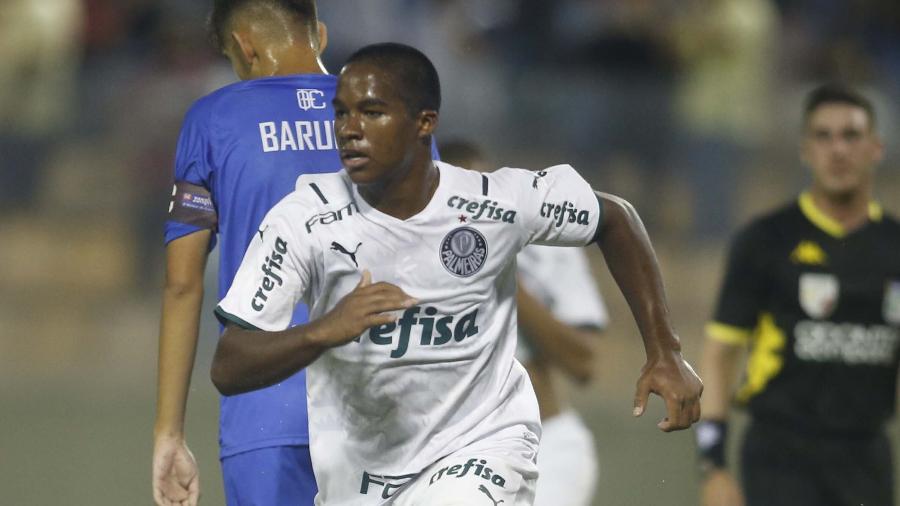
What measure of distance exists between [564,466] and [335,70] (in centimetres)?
624

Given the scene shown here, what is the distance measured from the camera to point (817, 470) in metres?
6.57

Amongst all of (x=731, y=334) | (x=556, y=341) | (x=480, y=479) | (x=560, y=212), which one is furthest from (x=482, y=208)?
(x=731, y=334)

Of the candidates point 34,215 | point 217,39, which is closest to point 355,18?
point 34,215

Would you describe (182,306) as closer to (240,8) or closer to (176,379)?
(176,379)

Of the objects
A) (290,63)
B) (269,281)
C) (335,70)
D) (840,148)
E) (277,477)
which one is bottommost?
(277,477)

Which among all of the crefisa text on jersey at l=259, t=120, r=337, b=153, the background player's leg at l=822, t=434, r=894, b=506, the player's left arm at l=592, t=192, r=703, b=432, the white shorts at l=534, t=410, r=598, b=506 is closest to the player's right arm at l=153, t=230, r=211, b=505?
the crefisa text on jersey at l=259, t=120, r=337, b=153

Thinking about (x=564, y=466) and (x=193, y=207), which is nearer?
(x=193, y=207)

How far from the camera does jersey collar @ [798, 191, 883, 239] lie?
6867 millimetres

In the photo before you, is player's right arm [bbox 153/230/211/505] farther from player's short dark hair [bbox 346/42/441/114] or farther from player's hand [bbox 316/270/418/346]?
player's hand [bbox 316/270/418/346]

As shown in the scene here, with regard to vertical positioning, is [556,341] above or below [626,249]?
below

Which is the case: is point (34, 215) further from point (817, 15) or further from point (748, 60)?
point (817, 15)

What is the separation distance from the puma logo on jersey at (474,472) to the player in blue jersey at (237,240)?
551mm

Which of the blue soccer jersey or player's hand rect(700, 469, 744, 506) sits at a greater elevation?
the blue soccer jersey

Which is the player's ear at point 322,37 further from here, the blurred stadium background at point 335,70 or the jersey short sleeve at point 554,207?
the blurred stadium background at point 335,70
